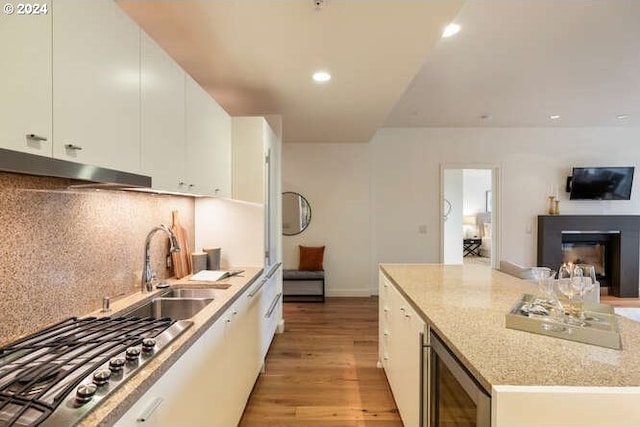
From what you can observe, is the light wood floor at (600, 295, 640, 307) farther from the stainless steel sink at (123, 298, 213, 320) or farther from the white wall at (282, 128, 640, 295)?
the stainless steel sink at (123, 298, 213, 320)

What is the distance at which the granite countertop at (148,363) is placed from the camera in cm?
80

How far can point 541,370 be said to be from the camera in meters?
0.96

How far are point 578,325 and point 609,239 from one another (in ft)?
18.9

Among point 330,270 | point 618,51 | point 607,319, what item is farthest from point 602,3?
point 330,270

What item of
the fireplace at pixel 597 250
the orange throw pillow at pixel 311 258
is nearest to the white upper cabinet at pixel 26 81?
the orange throw pillow at pixel 311 258

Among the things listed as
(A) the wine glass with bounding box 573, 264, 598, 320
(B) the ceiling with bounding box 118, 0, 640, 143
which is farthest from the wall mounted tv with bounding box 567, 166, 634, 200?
(A) the wine glass with bounding box 573, 264, 598, 320

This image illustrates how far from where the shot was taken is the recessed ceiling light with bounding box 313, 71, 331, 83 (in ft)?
8.47

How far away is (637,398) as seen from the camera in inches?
33.5

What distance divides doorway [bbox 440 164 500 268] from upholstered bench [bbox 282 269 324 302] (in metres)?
2.88

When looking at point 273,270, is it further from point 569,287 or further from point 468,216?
point 468,216

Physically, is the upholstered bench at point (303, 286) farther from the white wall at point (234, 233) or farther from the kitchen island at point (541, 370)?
the kitchen island at point (541, 370)

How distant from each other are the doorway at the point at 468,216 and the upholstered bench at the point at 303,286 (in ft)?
9.44

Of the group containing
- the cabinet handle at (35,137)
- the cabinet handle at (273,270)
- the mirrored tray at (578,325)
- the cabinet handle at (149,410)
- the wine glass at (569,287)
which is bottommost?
the cabinet handle at (149,410)

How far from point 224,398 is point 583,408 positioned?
4.96 ft
